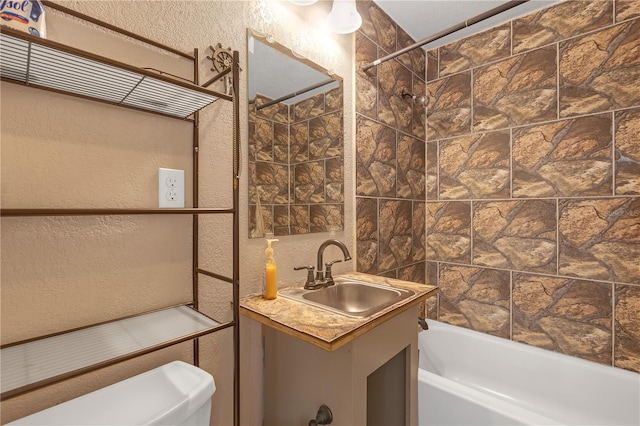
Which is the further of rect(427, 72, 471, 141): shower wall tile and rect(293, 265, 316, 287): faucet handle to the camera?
rect(427, 72, 471, 141): shower wall tile

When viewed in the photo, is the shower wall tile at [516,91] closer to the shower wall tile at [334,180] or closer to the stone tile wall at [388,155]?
the stone tile wall at [388,155]

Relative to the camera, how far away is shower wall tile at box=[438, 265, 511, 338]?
1.93 metres

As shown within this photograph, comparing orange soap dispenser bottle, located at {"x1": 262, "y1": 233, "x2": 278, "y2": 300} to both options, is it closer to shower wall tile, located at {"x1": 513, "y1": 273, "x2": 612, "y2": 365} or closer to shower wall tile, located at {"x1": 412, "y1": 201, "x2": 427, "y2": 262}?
shower wall tile, located at {"x1": 412, "y1": 201, "x2": 427, "y2": 262}

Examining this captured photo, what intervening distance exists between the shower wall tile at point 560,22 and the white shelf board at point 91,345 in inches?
94.1

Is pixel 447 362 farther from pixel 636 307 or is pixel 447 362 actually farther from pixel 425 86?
pixel 425 86

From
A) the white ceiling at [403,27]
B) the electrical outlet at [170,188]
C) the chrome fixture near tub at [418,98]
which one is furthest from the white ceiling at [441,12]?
the electrical outlet at [170,188]

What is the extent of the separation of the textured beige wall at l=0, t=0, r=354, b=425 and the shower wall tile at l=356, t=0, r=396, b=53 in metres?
0.74

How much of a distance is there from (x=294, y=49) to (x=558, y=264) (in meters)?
1.95

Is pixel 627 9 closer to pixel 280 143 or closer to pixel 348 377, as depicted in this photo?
pixel 280 143

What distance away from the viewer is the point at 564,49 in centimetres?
170

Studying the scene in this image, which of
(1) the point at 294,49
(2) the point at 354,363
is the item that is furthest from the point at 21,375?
(1) the point at 294,49

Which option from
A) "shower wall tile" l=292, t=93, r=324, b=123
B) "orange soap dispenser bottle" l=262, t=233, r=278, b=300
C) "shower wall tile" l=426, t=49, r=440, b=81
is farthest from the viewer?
"shower wall tile" l=426, t=49, r=440, b=81

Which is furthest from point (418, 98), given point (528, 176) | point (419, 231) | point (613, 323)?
point (613, 323)

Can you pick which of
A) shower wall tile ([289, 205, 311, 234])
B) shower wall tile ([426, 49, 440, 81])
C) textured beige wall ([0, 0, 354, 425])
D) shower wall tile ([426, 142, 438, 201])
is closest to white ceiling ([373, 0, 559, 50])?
shower wall tile ([426, 49, 440, 81])
